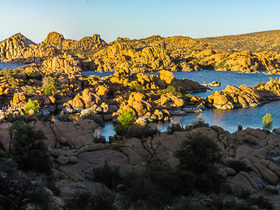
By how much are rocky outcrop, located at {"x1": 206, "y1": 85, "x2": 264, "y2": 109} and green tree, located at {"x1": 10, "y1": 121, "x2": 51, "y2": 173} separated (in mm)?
56537

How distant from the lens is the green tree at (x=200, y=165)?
1574 centimetres

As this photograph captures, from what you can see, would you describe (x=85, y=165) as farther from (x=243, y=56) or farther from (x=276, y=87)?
(x=243, y=56)

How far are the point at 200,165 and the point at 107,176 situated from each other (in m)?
5.86

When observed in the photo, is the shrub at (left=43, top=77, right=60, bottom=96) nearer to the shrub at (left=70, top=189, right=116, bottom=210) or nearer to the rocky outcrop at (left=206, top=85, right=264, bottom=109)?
the rocky outcrop at (left=206, top=85, right=264, bottom=109)

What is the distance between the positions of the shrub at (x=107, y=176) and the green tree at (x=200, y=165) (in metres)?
3.77

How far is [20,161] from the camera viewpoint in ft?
53.1

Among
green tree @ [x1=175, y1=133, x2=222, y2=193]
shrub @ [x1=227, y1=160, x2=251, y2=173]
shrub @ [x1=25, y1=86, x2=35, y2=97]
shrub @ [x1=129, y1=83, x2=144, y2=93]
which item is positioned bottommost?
shrub @ [x1=227, y1=160, x2=251, y2=173]

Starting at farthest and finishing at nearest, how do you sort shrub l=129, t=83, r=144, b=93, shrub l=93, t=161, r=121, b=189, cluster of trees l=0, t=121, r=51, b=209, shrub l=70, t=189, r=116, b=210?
1. shrub l=129, t=83, r=144, b=93
2. shrub l=93, t=161, r=121, b=189
3. shrub l=70, t=189, r=116, b=210
4. cluster of trees l=0, t=121, r=51, b=209

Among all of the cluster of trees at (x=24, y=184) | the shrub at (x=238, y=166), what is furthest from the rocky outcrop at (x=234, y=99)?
the cluster of trees at (x=24, y=184)

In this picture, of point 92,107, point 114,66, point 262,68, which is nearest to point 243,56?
point 262,68

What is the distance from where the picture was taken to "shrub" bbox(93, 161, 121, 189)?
1566 centimetres

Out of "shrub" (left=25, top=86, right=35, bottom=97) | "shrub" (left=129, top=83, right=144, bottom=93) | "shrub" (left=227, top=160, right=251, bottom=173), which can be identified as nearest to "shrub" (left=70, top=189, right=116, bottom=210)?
"shrub" (left=227, top=160, right=251, bottom=173)

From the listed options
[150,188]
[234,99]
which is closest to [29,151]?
[150,188]

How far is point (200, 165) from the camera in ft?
56.6
